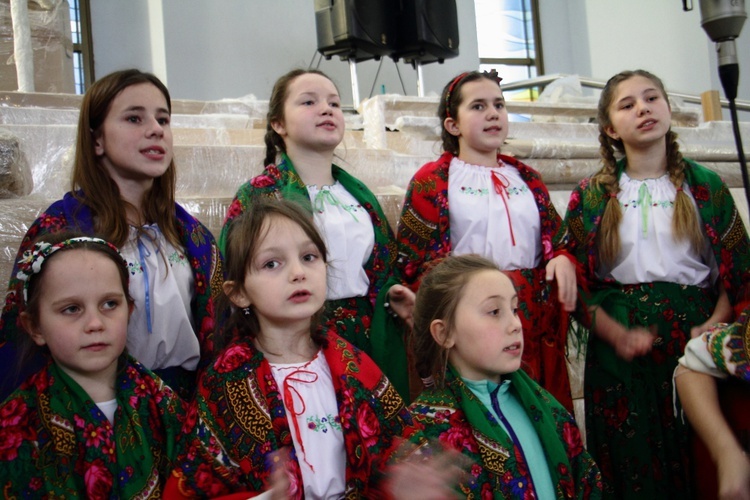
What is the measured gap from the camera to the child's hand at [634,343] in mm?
1938

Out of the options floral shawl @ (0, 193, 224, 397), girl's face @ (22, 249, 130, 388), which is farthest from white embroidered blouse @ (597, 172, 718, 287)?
girl's face @ (22, 249, 130, 388)

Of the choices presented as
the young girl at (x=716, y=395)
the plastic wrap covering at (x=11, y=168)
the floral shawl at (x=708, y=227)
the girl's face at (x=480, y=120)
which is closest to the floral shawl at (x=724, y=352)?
the young girl at (x=716, y=395)

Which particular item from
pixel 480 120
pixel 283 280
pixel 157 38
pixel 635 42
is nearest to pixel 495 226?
pixel 480 120

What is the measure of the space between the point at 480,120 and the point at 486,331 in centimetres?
80

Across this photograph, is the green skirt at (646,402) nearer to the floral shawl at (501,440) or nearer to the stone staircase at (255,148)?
the floral shawl at (501,440)

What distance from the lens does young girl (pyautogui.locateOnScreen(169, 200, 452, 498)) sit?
1.38 meters

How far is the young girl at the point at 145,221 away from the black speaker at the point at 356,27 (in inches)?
156

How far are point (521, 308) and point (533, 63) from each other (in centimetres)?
732

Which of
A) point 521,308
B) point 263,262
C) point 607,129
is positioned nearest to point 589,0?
point 607,129

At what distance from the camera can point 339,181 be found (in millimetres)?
2188

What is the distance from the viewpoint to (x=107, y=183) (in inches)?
69.5

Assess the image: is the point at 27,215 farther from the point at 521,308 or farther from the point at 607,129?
the point at 607,129

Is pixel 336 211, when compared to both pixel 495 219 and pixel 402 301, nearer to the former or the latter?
pixel 402 301

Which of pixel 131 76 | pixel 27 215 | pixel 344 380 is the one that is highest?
pixel 131 76
